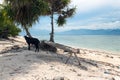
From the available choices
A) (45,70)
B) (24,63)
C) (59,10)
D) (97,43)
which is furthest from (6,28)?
(97,43)

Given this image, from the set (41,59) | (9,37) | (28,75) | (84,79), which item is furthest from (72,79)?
(9,37)

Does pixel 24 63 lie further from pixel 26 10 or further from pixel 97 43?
pixel 97 43

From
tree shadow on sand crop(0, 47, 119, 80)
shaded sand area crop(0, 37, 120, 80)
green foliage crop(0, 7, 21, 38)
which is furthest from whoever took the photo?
green foliage crop(0, 7, 21, 38)

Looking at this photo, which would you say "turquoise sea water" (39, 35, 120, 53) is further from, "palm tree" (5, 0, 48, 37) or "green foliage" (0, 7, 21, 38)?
"palm tree" (5, 0, 48, 37)

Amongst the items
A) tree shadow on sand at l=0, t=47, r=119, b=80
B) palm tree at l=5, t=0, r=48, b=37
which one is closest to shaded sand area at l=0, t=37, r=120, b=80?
tree shadow on sand at l=0, t=47, r=119, b=80

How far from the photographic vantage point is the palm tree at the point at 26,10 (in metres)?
24.6

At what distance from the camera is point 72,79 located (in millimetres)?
14711

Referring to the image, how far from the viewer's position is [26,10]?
82.7 ft

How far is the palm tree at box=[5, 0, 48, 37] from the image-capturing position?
24589 mm

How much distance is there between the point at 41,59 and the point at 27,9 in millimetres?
→ 7955

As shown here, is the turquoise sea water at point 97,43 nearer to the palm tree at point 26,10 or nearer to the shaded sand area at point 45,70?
the palm tree at point 26,10

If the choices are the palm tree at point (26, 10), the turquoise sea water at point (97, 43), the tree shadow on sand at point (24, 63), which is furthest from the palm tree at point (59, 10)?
the turquoise sea water at point (97, 43)

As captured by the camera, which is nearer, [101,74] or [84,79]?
[84,79]

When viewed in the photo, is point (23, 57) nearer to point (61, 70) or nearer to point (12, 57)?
point (12, 57)
